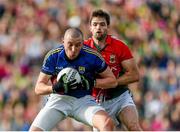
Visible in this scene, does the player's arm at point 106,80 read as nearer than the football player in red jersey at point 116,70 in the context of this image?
Yes

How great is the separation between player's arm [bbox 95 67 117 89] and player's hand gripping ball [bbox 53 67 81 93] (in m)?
0.36

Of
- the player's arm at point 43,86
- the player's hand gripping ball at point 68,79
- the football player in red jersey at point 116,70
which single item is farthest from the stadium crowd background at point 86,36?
the player's hand gripping ball at point 68,79

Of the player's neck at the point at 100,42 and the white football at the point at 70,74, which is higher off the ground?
the player's neck at the point at 100,42

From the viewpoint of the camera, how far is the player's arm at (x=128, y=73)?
1126cm

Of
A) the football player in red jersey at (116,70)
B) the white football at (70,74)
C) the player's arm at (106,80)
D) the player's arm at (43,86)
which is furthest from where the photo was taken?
the football player in red jersey at (116,70)

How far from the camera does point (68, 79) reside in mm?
10102

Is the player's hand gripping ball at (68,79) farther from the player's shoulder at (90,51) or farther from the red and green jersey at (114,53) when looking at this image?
the red and green jersey at (114,53)

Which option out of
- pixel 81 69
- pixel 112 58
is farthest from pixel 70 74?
pixel 112 58

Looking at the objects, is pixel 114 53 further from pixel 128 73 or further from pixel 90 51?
pixel 90 51

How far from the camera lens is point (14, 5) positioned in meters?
21.5

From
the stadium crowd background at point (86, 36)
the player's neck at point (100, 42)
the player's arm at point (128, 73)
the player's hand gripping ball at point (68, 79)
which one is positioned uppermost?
the player's neck at point (100, 42)

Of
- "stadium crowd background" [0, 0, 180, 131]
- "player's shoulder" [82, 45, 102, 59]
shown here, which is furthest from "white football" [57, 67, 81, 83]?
"stadium crowd background" [0, 0, 180, 131]

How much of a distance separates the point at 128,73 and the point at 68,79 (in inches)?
56.1

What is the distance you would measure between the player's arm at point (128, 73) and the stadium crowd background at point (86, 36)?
18.0 feet
